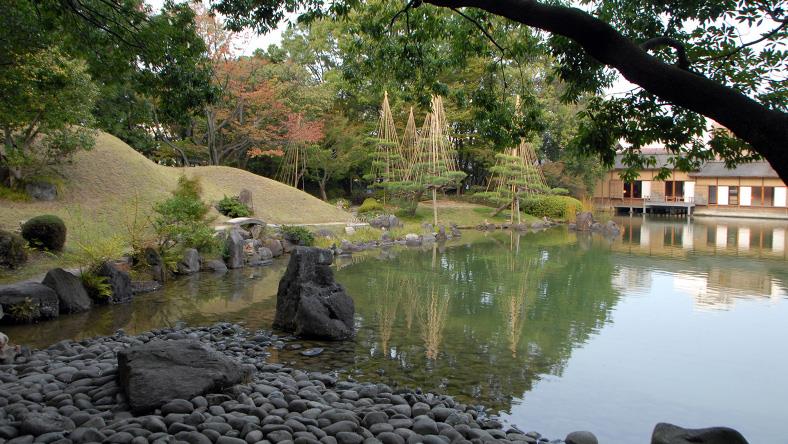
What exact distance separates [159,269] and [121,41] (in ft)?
17.0

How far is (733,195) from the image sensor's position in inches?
1398

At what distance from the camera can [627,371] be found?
6.74 metres

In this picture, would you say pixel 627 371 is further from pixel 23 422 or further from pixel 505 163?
pixel 505 163

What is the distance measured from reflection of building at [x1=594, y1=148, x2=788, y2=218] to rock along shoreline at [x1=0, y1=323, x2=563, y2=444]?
30.7m

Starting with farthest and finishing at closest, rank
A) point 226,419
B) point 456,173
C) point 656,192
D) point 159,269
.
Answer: point 656,192 < point 456,173 < point 159,269 < point 226,419

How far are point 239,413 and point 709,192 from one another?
38.4 meters

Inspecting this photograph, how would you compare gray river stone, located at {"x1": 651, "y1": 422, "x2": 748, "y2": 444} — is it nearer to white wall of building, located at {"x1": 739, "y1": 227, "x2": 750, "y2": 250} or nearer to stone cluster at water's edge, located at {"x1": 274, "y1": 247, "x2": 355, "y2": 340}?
stone cluster at water's edge, located at {"x1": 274, "y1": 247, "x2": 355, "y2": 340}

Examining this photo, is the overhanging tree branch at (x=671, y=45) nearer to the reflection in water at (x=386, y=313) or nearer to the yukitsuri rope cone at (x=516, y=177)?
the reflection in water at (x=386, y=313)

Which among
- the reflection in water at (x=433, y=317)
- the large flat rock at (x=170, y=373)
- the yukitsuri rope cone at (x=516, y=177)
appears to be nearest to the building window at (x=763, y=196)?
the yukitsuri rope cone at (x=516, y=177)

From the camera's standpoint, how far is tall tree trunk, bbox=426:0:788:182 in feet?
9.96

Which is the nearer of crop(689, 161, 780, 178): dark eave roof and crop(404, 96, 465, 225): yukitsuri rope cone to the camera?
crop(404, 96, 465, 225): yukitsuri rope cone

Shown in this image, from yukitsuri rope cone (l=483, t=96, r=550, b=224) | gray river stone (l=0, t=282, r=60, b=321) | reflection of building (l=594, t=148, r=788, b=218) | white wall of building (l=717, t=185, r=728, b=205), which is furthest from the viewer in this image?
white wall of building (l=717, t=185, r=728, b=205)

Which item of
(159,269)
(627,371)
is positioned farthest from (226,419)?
(159,269)

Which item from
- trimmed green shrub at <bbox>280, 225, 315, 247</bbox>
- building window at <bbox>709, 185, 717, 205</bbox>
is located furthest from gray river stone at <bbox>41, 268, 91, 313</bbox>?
building window at <bbox>709, 185, 717, 205</bbox>
